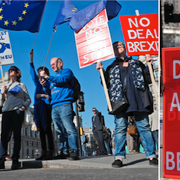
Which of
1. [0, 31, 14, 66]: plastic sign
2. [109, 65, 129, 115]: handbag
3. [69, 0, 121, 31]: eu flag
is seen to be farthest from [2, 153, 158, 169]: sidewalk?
[69, 0, 121, 31]: eu flag

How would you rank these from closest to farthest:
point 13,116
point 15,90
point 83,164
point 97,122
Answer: point 83,164, point 13,116, point 15,90, point 97,122

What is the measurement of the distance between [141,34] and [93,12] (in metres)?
0.77

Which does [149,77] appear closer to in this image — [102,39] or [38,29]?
[102,39]

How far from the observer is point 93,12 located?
4.11 meters

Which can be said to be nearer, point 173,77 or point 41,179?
point 173,77

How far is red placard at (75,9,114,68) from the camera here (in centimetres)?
376

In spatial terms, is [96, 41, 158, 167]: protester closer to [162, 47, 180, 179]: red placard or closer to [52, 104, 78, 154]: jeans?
[52, 104, 78, 154]: jeans

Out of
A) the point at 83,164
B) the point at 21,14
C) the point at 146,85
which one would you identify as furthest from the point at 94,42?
the point at 21,14

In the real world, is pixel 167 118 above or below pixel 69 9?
below

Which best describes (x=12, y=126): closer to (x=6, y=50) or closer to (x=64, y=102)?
(x=64, y=102)

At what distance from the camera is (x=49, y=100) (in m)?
4.84

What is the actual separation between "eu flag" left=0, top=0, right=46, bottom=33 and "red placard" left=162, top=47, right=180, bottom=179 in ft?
11.5

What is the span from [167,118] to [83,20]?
7.64 feet

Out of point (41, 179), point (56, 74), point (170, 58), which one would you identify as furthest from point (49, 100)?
point (170, 58)
